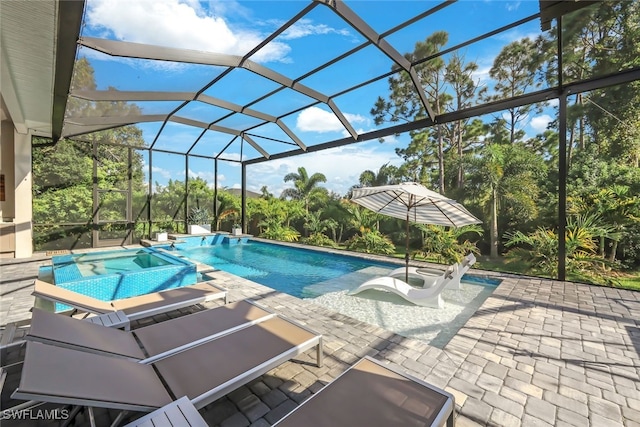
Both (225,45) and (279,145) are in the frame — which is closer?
(225,45)

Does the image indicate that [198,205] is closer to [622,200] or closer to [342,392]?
[342,392]

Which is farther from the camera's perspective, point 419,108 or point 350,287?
point 419,108

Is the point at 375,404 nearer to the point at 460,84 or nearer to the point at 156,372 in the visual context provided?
the point at 156,372

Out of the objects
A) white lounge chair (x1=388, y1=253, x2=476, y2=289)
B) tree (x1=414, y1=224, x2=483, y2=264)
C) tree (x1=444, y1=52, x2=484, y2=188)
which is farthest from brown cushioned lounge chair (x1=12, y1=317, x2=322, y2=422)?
tree (x1=444, y1=52, x2=484, y2=188)

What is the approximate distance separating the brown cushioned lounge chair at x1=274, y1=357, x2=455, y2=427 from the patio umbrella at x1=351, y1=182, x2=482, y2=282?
159 inches

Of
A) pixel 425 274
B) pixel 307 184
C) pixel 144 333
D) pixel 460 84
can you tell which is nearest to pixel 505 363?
pixel 425 274

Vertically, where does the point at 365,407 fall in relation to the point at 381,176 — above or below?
below

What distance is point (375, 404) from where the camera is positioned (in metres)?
2.10

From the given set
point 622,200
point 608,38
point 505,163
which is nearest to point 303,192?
point 505,163

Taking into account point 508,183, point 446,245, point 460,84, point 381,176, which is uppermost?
point 460,84

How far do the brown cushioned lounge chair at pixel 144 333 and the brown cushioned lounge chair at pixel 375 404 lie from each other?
59.1 inches

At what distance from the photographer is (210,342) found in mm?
2990

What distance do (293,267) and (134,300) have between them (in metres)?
5.75

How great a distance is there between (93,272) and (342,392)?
8.53m
